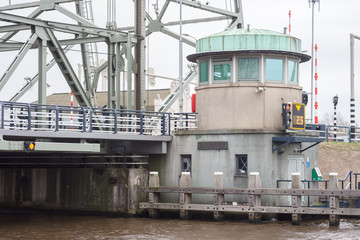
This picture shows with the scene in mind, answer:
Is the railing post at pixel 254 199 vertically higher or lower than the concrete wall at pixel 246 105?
lower

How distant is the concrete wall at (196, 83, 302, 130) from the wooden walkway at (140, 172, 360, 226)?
115 inches

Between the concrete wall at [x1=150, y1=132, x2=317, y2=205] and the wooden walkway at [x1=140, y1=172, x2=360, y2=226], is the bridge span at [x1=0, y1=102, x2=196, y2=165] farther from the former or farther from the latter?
the wooden walkway at [x1=140, y1=172, x2=360, y2=226]

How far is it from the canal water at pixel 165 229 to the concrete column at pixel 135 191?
62 centimetres

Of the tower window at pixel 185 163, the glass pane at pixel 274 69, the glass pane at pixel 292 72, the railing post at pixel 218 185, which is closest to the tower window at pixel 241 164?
the railing post at pixel 218 185

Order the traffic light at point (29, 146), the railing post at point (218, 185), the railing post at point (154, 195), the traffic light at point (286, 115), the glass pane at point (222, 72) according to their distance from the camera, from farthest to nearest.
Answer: the glass pane at point (222, 72), the railing post at point (154, 195), the traffic light at point (286, 115), the railing post at point (218, 185), the traffic light at point (29, 146)

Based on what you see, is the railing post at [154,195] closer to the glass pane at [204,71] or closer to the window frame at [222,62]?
the glass pane at [204,71]

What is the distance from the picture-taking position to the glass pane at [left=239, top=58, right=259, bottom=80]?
29734 mm

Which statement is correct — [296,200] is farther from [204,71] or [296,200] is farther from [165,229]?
[204,71]

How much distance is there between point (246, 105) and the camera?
29625 mm

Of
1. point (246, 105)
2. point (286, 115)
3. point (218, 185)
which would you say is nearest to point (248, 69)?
point (246, 105)

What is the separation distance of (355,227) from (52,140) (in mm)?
11761

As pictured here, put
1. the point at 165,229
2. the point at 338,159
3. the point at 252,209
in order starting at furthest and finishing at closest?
the point at 338,159, the point at 252,209, the point at 165,229

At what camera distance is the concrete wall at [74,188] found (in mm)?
30484

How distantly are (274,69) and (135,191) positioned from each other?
7.57m
